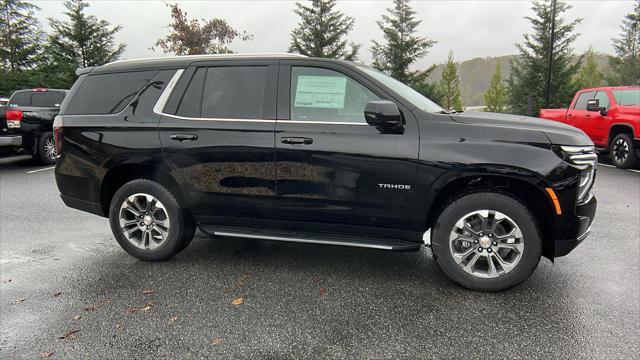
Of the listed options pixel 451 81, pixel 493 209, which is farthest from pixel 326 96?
pixel 451 81

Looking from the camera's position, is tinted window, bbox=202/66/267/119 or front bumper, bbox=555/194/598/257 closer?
front bumper, bbox=555/194/598/257

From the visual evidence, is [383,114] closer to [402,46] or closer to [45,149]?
[45,149]

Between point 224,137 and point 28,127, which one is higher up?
point 28,127

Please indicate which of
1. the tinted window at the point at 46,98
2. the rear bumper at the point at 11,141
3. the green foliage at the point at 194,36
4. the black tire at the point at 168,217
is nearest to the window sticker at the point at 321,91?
the black tire at the point at 168,217

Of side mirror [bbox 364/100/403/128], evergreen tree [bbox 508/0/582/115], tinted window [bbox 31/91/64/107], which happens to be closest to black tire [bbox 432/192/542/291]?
side mirror [bbox 364/100/403/128]

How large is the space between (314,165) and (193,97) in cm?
132

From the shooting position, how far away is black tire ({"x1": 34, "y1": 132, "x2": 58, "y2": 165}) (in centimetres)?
1022

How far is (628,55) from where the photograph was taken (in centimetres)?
3656

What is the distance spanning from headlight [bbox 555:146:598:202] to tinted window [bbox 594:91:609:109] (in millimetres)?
8289

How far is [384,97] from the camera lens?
3.42 metres

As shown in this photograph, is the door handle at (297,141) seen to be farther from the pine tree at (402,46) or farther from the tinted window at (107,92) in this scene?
the pine tree at (402,46)

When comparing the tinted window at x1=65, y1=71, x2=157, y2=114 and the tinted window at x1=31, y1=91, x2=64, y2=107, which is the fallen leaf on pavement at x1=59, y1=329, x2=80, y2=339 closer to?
the tinted window at x1=65, y1=71, x2=157, y2=114

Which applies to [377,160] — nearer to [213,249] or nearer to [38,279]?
[213,249]

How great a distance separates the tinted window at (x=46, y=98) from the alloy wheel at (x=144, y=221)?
904 centimetres
